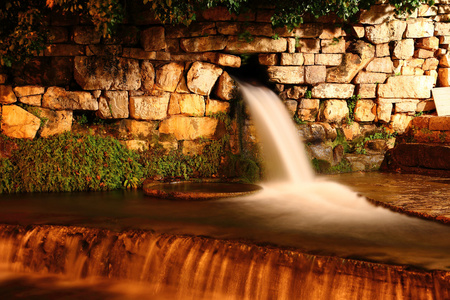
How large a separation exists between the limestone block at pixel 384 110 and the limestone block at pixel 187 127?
3.71m

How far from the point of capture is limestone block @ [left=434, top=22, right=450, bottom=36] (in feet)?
27.5

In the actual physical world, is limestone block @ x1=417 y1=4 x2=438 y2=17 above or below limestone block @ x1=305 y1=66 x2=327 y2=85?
above

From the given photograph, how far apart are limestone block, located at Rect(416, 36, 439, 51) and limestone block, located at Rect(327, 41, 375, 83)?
41.4 inches

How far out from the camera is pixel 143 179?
23.4 feet

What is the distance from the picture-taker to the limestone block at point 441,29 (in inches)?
330

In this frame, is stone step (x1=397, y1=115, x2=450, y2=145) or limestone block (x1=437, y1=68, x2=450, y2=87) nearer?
stone step (x1=397, y1=115, x2=450, y2=145)

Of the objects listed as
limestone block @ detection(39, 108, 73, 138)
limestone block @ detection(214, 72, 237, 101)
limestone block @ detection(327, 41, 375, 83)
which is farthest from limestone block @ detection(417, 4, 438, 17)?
limestone block @ detection(39, 108, 73, 138)

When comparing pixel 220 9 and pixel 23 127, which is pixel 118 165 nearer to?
pixel 23 127

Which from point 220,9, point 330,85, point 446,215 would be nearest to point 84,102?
point 220,9

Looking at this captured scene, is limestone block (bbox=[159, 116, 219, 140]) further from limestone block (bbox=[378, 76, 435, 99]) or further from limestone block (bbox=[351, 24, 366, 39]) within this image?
limestone block (bbox=[378, 76, 435, 99])

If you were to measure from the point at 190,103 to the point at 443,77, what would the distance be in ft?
18.0

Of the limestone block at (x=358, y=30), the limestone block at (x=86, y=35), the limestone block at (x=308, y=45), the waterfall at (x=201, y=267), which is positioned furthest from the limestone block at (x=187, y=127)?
the waterfall at (x=201, y=267)

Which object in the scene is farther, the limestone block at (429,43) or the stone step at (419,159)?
the limestone block at (429,43)

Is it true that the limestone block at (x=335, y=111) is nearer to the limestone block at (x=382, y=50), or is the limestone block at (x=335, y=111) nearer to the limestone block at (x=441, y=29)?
the limestone block at (x=382, y=50)
